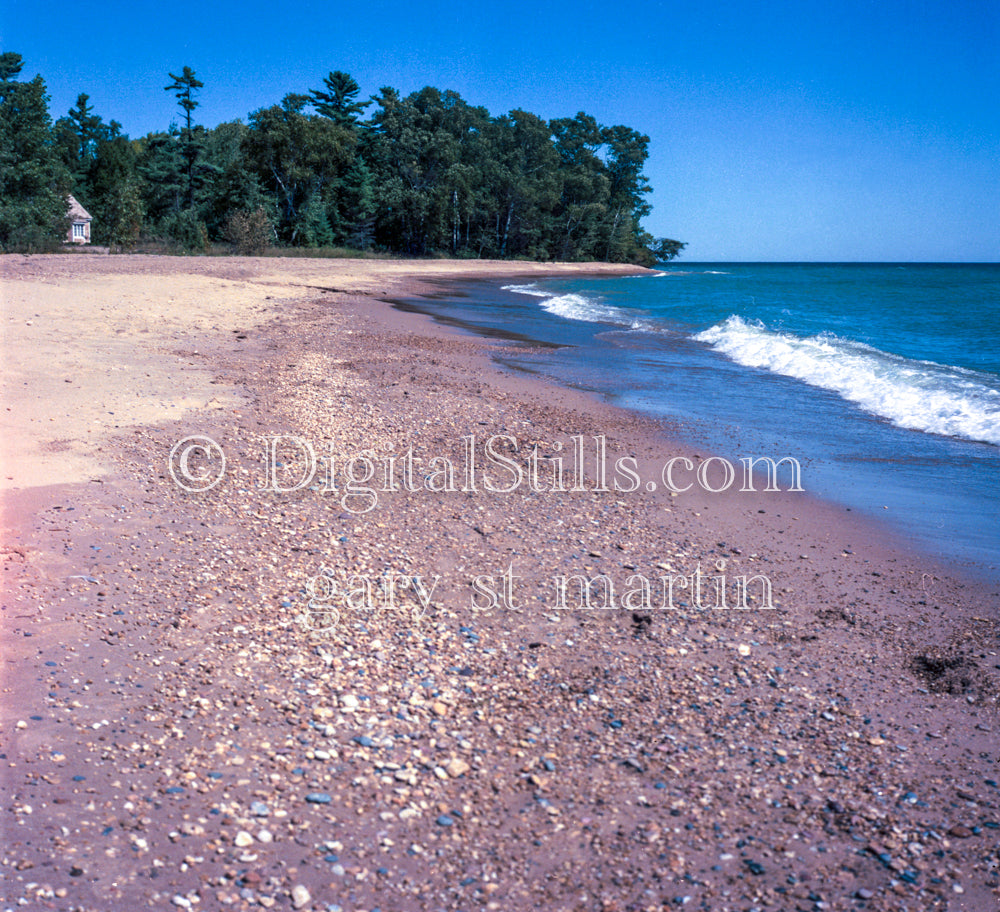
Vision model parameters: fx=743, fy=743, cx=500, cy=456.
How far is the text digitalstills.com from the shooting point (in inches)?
243

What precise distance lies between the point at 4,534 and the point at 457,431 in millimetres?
4429

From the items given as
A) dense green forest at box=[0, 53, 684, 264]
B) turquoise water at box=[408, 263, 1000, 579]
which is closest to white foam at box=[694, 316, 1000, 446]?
turquoise water at box=[408, 263, 1000, 579]

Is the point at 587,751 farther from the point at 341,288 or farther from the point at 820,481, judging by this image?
the point at 341,288

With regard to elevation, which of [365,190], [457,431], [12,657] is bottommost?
[12,657]

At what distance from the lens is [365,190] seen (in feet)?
176

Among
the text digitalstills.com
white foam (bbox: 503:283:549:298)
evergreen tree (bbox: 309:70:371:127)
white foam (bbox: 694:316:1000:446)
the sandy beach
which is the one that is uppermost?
evergreen tree (bbox: 309:70:371:127)

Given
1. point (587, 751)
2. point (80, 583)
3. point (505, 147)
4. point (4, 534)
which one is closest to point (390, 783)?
point (587, 751)

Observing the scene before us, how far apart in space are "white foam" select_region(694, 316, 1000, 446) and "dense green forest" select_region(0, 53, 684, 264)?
26.8 metres

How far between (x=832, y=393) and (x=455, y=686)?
11.1 meters

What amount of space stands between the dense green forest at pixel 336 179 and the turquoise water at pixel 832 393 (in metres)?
20.3

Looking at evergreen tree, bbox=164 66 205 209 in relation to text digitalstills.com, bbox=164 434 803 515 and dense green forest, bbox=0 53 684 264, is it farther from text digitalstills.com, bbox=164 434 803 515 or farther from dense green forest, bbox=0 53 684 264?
text digitalstills.com, bbox=164 434 803 515

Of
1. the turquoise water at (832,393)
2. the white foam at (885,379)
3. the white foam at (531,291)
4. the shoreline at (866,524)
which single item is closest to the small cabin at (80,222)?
A: the white foam at (531,291)

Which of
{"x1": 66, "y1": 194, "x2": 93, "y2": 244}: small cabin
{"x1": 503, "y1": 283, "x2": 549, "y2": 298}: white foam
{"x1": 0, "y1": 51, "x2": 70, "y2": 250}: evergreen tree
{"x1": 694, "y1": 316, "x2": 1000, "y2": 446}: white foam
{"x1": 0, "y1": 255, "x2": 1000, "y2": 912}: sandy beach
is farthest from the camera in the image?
{"x1": 66, "y1": 194, "x2": 93, "y2": 244}: small cabin

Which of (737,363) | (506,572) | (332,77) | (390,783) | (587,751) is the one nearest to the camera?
(390,783)
